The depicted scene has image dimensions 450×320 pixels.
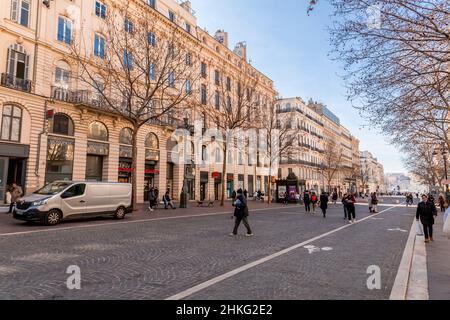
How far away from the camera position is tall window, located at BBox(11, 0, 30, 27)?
2028cm

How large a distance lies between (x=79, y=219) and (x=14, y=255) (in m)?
8.07

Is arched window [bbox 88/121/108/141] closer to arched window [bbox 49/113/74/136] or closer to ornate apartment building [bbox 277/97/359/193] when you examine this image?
arched window [bbox 49/113/74/136]

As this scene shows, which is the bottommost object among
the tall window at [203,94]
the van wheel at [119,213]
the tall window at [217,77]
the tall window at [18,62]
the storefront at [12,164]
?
the van wheel at [119,213]

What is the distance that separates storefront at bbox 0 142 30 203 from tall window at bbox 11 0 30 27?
830cm

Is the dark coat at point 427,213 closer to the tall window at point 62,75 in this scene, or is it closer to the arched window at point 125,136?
the arched window at point 125,136

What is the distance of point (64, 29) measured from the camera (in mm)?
23125

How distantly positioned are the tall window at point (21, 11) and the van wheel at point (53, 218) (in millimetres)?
14966

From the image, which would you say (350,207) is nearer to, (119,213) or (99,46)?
(119,213)

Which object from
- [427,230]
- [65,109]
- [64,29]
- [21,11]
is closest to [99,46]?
[64,29]

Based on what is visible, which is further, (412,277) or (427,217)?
(427,217)

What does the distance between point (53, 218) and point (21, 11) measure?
625 inches

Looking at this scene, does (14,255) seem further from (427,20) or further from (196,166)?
(196,166)

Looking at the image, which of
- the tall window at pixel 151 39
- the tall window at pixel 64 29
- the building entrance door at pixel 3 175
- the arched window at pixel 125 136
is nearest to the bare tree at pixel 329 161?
the arched window at pixel 125 136

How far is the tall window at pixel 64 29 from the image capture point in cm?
2289
